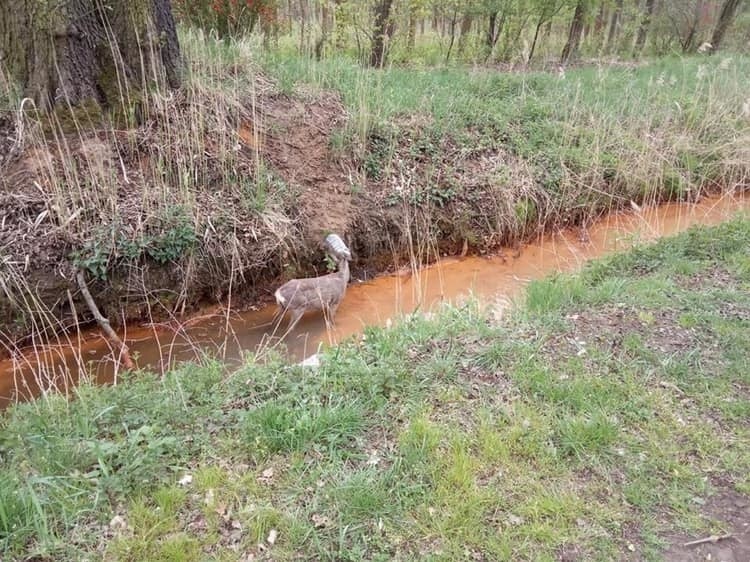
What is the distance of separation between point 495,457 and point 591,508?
1.43 ft

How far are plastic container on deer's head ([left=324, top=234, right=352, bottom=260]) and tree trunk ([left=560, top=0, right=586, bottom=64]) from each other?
7.91 m

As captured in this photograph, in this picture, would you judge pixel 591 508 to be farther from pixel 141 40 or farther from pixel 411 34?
pixel 411 34

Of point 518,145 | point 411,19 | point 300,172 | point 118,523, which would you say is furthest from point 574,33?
point 118,523

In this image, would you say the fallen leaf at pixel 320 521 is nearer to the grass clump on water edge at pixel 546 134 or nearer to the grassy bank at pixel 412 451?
the grassy bank at pixel 412 451

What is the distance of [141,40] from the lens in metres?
4.85

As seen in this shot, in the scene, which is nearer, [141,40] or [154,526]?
[154,526]

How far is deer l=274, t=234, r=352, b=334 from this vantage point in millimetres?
4242

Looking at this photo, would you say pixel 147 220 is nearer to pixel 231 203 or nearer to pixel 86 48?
pixel 231 203

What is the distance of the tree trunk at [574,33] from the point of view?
1037 centimetres

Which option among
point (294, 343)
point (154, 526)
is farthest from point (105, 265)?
point (154, 526)

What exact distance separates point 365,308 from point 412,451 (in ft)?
8.20

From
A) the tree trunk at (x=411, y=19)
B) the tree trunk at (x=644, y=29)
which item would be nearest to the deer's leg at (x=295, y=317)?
the tree trunk at (x=411, y=19)

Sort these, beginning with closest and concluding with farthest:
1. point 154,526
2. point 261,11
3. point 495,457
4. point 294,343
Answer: point 154,526 → point 495,457 → point 294,343 → point 261,11

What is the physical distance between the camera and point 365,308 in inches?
192
